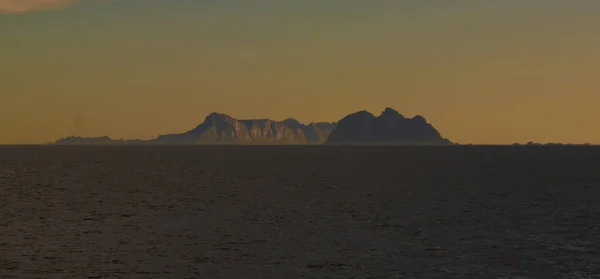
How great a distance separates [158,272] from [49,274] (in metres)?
7.47

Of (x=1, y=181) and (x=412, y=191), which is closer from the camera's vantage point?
(x=412, y=191)

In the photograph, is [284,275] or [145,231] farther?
[145,231]

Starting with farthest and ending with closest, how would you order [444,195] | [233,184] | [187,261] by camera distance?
[233,184] < [444,195] < [187,261]

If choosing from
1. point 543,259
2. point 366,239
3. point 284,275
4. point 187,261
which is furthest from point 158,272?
point 543,259

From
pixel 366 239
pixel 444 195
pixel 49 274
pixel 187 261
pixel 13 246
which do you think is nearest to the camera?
pixel 49 274

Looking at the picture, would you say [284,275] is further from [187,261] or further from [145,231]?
[145,231]

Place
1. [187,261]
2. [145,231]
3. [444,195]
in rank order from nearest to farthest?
1. [187,261]
2. [145,231]
3. [444,195]

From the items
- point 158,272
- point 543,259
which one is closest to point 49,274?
point 158,272

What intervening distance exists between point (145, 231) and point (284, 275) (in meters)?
26.3

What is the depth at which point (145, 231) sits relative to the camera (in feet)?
230

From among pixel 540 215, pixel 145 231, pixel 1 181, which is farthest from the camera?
pixel 1 181

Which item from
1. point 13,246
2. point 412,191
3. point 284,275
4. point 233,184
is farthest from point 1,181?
point 284,275

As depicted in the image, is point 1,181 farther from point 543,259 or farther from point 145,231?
point 543,259

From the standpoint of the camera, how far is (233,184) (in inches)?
5659
